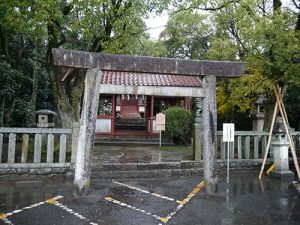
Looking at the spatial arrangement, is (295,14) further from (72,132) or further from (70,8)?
(72,132)

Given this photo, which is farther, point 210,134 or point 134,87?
point 210,134

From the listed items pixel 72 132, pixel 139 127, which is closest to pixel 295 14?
pixel 72 132

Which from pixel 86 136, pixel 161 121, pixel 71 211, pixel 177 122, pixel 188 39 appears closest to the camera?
pixel 71 211

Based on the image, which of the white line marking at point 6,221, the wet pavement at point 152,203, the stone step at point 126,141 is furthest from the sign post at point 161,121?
the white line marking at point 6,221

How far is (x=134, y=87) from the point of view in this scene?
6.43 meters

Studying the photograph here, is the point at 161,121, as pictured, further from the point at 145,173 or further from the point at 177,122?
the point at 145,173

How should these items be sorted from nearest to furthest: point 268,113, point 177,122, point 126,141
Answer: point 268,113
point 177,122
point 126,141

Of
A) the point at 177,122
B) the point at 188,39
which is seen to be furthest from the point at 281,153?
the point at 188,39

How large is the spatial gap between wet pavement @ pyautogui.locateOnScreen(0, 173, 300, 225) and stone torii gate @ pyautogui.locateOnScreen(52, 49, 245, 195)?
0.62 meters

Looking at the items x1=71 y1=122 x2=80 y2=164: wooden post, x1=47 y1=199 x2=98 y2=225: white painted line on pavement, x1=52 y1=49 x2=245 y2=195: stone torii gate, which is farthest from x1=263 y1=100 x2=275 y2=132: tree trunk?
x1=47 y1=199 x2=98 y2=225: white painted line on pavement

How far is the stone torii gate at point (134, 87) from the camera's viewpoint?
620cm

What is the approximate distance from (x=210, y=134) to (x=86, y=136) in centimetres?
290

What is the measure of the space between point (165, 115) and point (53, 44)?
6012 millimetres

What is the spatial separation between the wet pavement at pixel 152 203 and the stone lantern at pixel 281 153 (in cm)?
62
